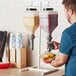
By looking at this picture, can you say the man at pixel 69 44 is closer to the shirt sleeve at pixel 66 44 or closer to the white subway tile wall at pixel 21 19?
the shirt sleeve at pixel 66 44

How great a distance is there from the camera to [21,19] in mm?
2350

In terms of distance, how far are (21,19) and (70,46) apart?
0.85 metres

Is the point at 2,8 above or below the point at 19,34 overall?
above

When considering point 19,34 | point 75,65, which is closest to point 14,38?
point 19,34

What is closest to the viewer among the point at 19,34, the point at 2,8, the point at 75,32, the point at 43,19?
the point at 75,32

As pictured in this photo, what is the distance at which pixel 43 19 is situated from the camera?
2.04 m

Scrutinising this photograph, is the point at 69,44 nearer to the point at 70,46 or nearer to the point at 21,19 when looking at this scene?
the point at 70,46

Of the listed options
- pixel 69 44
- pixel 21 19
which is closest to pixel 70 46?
pixel 69 44

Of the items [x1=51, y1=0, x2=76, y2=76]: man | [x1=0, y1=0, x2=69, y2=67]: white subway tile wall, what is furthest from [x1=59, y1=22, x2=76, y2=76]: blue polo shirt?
[x1=0, y1=0, x2=69, y2=67]: white subway tile wall

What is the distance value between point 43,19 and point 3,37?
1.60ft

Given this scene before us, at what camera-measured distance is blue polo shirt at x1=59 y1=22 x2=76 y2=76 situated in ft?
5.19

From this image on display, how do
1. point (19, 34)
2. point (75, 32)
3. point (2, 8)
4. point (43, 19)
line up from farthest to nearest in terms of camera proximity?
point (2, 8)
point (19, 34)
point (43, 19)
point (75, 32)

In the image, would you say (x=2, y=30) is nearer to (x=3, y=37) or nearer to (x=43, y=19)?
(x=3, y=37)

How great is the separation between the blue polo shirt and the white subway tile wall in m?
0.54
